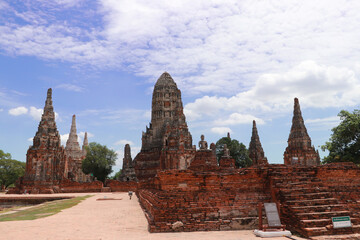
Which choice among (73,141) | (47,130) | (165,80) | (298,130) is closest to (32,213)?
(47,130)

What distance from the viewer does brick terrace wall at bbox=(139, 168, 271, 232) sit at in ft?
29.6

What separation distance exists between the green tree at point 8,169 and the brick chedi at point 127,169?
61.3 ft

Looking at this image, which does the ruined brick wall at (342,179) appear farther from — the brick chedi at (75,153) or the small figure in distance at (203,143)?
the brick chedi at (75,153)

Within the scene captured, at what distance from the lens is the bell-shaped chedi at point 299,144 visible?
1570 inches

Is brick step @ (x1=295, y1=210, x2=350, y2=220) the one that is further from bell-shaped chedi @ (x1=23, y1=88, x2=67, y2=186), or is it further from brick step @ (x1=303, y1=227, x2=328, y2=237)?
bell-shaped chedi @ (x1=23, y1=88, x2=67, y2=186)

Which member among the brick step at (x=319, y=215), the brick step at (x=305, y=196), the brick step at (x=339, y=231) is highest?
the brick step at (x=305, y=196)

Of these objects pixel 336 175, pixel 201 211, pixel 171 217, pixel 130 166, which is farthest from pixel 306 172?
pixel 130 166

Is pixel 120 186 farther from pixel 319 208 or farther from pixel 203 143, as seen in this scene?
pixel 319 208

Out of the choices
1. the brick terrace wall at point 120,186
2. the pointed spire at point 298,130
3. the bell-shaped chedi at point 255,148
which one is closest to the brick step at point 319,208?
the pointed spire at point 298,130

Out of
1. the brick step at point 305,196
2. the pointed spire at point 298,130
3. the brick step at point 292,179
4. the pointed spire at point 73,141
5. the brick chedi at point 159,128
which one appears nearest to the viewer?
the brick step at point 305,196

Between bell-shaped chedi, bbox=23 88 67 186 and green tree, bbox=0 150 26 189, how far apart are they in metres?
14.6

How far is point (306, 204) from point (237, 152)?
174ft

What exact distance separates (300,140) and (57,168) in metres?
33.3

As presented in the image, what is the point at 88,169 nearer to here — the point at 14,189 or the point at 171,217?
the point at 14,189
